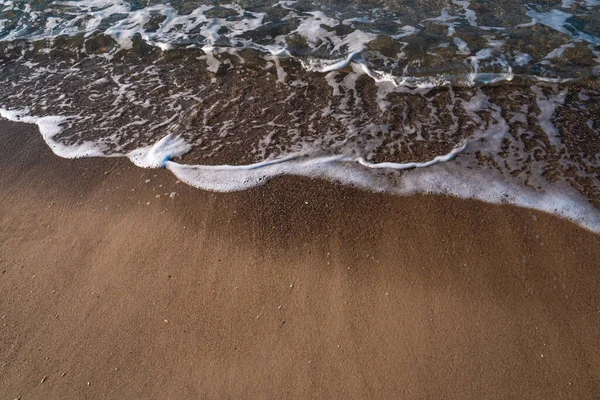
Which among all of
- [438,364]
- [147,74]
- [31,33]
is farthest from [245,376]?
[31,33]

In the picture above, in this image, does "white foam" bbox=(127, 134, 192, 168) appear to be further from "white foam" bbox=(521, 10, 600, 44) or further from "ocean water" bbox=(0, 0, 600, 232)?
"white foam" bbox=(521, 10, 600, 44)

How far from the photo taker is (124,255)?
3326mm

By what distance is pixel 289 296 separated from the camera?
2984mm

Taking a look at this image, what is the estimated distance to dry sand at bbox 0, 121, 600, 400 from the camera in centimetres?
257

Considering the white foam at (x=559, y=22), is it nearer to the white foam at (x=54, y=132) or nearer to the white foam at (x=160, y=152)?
the white foam at (x=160, y=152)

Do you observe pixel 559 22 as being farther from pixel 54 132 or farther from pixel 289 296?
pixel 54 132

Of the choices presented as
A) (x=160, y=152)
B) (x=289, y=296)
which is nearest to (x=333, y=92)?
(x=160, y=152)

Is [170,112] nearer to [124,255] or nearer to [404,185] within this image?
[124,255]

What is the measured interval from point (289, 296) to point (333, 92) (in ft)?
9.54

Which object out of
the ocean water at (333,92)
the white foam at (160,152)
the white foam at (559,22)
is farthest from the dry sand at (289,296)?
the white foam at (559,22)

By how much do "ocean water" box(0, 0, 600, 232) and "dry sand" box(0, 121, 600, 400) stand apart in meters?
0.41

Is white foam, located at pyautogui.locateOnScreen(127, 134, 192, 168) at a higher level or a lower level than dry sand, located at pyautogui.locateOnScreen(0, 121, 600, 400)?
higher

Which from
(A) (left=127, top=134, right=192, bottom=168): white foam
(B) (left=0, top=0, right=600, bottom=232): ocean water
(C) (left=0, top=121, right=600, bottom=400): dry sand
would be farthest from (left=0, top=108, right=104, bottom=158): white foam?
(C) (left=0, top=121, right=600, bottom=400): dry sand

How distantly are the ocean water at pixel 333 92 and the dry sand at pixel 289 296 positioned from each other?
0.41 m
